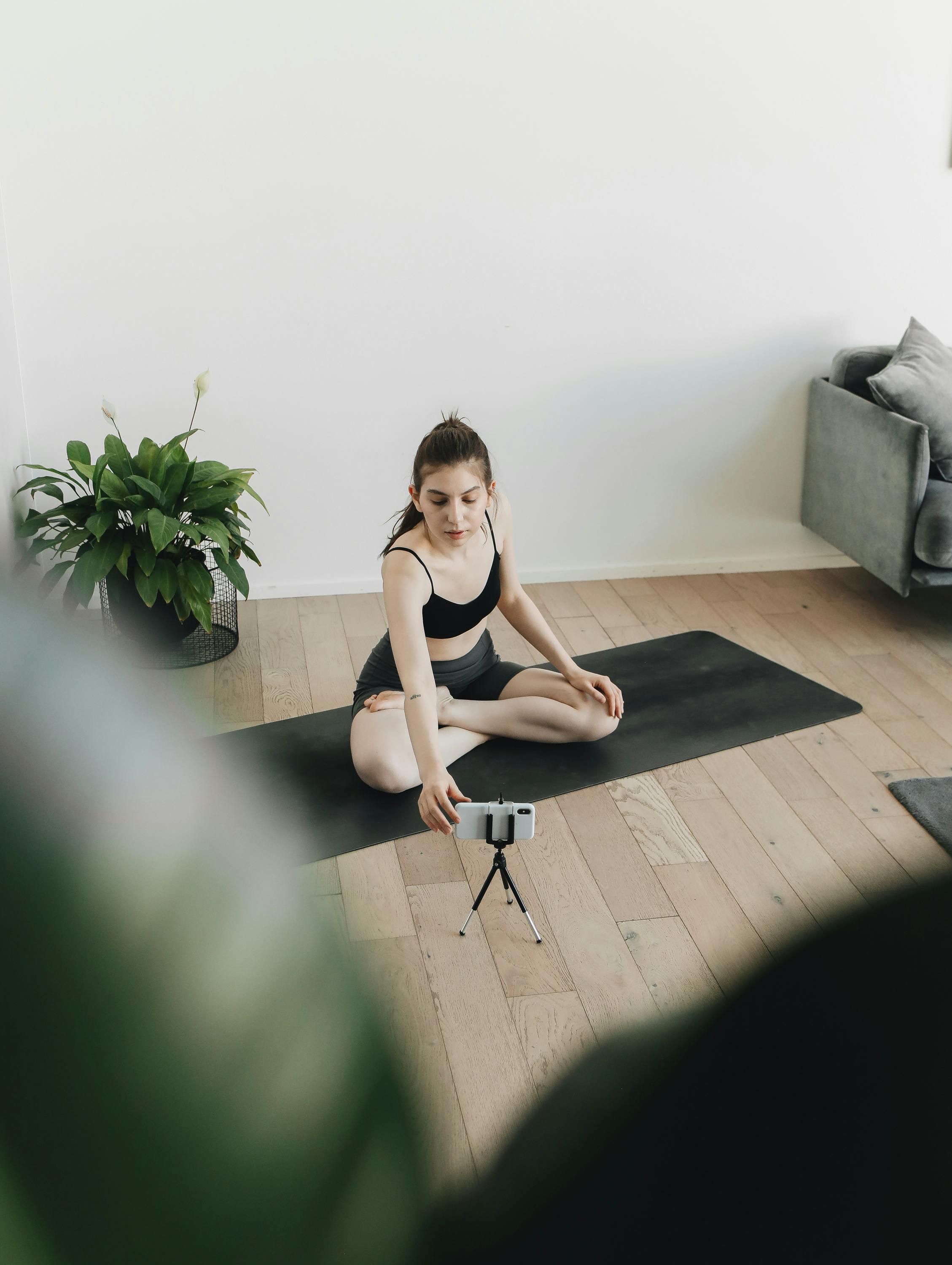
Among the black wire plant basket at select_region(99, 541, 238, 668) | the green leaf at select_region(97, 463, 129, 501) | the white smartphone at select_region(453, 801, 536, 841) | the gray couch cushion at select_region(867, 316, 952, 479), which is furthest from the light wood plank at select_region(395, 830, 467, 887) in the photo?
the gray couch cushion at select_region(867, 316, 952, 479)

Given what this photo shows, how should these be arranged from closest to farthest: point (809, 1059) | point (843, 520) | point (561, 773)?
point (809, 1059), point (561, 773), point (843, 520)

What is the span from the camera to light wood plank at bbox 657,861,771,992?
184 centimetres

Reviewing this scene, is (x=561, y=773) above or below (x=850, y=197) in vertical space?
below

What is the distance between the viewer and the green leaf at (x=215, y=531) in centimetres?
273

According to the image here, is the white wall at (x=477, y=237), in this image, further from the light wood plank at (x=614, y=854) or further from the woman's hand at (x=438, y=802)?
the woman's hand at (x=438, y=802)

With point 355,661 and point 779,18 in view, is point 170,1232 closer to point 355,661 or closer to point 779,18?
point 355,661

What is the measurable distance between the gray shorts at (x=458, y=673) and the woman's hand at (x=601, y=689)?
0.63 feet

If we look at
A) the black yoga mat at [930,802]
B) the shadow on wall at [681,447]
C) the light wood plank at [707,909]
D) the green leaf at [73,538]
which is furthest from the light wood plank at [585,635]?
the green leaf at [73,538]

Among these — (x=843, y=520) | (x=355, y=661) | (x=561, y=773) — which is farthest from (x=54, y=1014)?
(x=843, y=520)

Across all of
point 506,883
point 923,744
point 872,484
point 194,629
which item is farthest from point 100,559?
point 872,484

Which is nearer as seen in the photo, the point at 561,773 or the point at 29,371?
the point at 561,773

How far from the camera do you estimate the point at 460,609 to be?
2.33 m

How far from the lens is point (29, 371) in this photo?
10.0ft

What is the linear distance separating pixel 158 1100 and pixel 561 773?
2290 millimetres
